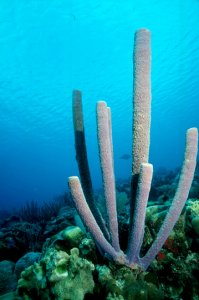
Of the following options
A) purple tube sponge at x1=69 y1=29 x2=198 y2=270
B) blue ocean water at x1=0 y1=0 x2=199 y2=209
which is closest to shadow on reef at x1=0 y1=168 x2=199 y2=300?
purple tube sponge at x1=69 y1=29 x2=198 y2=270

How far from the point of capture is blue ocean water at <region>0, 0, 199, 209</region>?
1945 centimetres

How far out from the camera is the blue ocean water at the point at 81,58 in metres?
19.5

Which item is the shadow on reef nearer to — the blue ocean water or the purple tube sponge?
the purple tube sponge

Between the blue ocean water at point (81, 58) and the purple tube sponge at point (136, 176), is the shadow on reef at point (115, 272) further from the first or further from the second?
the blue ocean water at point (81, 58)

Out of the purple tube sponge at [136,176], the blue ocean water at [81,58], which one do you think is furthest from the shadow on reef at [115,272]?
the blue ocean water at [81,58]

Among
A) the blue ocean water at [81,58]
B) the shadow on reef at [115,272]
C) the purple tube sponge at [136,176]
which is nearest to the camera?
the shadow on reef at [115,272]

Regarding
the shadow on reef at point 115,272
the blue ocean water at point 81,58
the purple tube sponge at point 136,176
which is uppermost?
the blue ocean water at point 81,58

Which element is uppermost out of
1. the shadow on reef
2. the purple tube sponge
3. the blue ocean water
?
the blue ocean water

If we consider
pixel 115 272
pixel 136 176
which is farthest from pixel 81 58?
pixel 115 272

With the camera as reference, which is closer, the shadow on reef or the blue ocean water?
the shadow on reef

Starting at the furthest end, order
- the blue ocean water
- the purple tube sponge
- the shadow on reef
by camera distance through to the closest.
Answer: the blue ocean water → the purple tube sponge → the shadow on reef

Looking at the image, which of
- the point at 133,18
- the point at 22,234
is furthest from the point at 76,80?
the point at 22,234

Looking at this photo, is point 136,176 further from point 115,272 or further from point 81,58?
point 81,58

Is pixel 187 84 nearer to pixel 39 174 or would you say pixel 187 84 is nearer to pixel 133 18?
pixel 133 18
